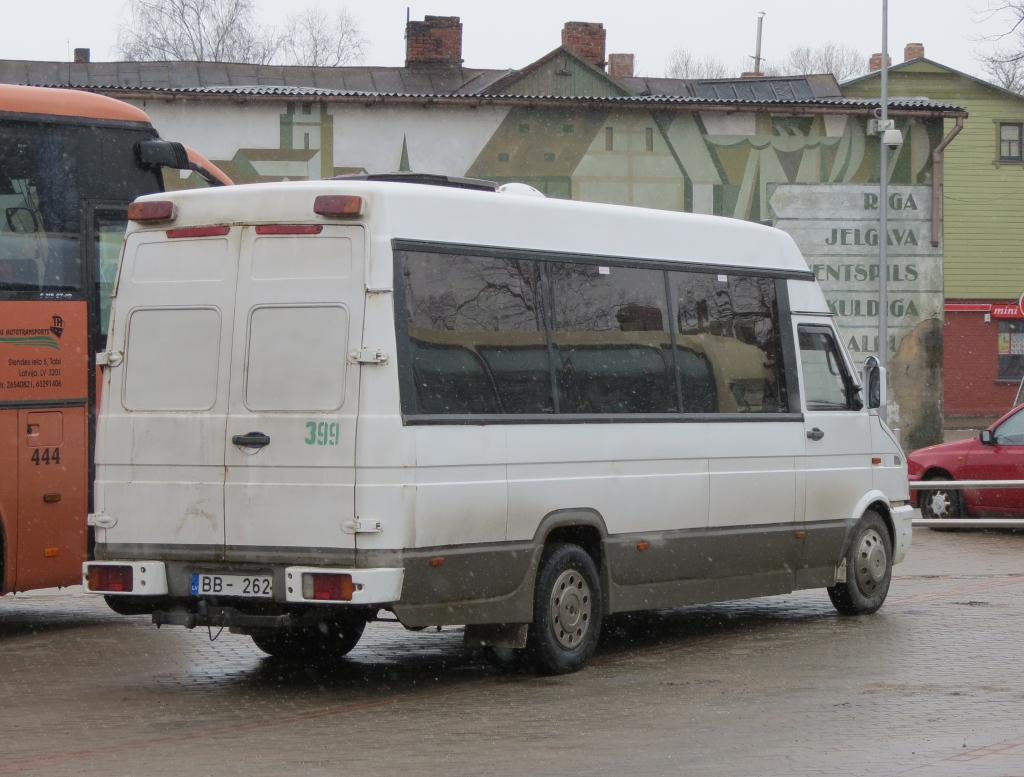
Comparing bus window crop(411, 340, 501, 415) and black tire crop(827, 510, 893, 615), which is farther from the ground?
bus window crop(411, 340, 501, 415)

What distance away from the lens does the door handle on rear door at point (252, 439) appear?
9008mm

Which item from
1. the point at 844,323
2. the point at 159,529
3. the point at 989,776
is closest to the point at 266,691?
the point at 159,529

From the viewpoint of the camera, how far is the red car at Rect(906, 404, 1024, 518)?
20469 mm

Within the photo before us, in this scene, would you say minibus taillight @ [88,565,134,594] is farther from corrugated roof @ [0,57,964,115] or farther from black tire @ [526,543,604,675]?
corrugated roof @ [0,57,964,115]

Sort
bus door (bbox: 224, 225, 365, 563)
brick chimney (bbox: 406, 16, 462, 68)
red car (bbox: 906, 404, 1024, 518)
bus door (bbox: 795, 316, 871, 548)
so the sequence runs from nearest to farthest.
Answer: bus door (bbox: 224, 225, 365, 563) < bus door (bbox: 795, 316, 871, 548) < red car (bbox: 906, 404, 1024, 518) < brick chimney (bbox: 406, 16, 462, 68)

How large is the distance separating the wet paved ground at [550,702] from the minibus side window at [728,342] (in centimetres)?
160

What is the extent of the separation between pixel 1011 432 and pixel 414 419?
13.6 metres

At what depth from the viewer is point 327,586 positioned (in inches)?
340

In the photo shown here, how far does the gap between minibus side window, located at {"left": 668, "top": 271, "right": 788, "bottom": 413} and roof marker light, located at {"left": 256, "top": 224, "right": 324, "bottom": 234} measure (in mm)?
2741

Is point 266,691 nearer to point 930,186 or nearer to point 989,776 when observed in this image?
point 989,776

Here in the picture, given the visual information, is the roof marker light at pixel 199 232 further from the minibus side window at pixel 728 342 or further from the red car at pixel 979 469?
the red car at pixel 979 469

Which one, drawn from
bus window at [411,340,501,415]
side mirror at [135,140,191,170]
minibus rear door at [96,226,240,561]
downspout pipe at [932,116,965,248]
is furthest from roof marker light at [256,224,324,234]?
downspout pipe at [932,116,965,248]

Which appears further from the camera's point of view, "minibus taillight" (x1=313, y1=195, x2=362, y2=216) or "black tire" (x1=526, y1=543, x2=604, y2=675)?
"black tire" (x1=526, y1=543, x2=604, y2=675)

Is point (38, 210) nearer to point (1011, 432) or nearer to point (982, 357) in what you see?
point (1011, 432)
